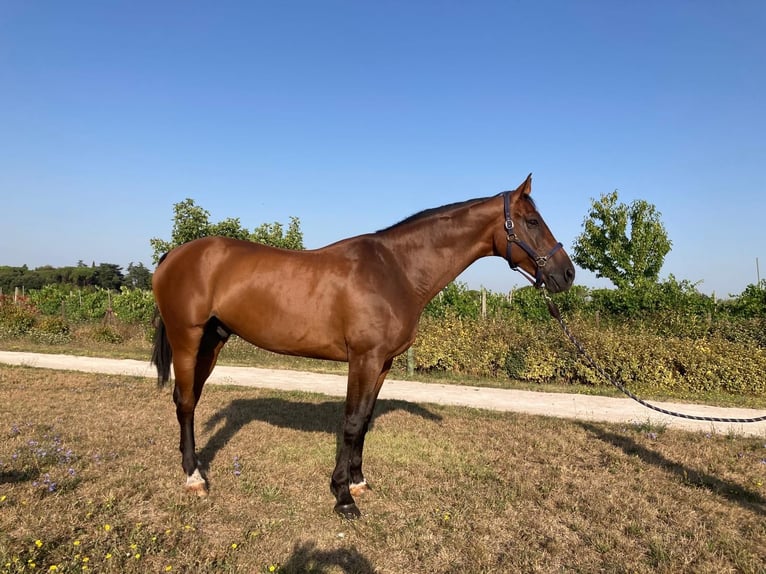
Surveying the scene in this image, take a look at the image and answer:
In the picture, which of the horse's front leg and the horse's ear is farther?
the horse's ear

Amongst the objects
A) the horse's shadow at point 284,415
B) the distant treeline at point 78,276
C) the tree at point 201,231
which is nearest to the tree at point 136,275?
the distant treeline at point 78,276

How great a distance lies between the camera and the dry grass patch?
312cm

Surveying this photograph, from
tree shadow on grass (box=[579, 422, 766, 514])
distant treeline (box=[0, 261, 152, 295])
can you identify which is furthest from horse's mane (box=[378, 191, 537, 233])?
distant treeline (box=[0, 261, 152, 295])

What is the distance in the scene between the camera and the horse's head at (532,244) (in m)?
3.96

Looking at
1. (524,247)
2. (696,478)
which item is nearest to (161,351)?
(524,247)

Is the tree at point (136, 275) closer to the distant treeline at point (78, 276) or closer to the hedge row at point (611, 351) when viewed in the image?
the distant treeline at point (78, 276)

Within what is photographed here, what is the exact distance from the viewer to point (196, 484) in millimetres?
4152

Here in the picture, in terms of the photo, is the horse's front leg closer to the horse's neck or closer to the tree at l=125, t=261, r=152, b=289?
the horse's neck

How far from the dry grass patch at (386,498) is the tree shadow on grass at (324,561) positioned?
0.04ft

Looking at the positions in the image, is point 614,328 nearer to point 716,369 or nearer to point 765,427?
point 716,369

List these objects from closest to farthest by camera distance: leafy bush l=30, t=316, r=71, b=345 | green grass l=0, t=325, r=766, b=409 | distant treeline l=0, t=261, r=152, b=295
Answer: green grass l=0, t=325, r=766, b=409 → leafy bush l=30, t=316, r=71, b=345 → distant treeline l=0, t=261, r=152, b=295

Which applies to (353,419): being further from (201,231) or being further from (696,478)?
(201,231)

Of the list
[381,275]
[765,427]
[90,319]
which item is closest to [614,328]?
[765,427]

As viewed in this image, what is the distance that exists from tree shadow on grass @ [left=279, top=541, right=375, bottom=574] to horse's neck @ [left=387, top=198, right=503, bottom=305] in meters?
2.09
